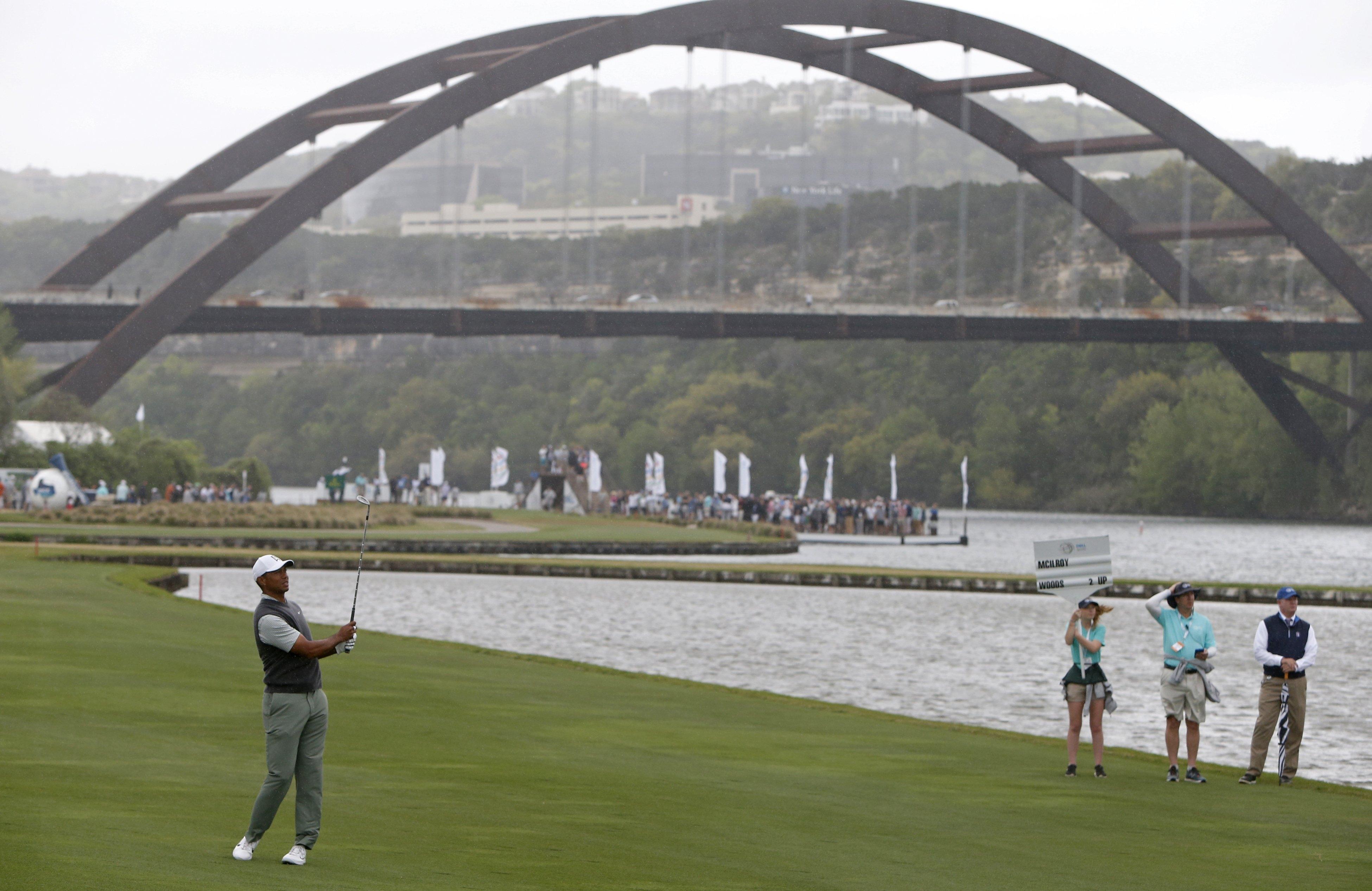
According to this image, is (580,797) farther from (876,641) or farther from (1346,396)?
(1346,396)

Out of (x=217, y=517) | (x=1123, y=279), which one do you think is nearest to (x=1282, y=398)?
(x=1123, y=279)

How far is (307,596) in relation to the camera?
3409 cm

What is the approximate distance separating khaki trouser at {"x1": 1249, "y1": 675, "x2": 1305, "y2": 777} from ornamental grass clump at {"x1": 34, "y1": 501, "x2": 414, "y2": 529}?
37729mm

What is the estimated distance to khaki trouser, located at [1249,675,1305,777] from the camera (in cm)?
1475

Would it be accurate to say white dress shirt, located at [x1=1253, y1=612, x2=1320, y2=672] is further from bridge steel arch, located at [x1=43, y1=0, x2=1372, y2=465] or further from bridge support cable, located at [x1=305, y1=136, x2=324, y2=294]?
bridge support cable, located at [x1=305, y1=136, x2=324, y2=294]

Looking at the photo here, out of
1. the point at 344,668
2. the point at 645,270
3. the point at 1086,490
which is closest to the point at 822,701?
the point at 344,668

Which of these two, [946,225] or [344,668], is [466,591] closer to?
[344,668]

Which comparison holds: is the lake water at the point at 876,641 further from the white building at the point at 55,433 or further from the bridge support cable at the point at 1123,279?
the bridge support cable at the point at 1123,279

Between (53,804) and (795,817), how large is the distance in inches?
190

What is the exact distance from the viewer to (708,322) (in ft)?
279

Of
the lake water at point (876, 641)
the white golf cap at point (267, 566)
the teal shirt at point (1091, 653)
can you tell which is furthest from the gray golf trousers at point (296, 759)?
the lake water at point (876, 641)

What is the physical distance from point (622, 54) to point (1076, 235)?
48.3m

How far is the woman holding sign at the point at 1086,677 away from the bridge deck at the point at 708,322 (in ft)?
214

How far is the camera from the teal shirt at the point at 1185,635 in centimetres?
1405
